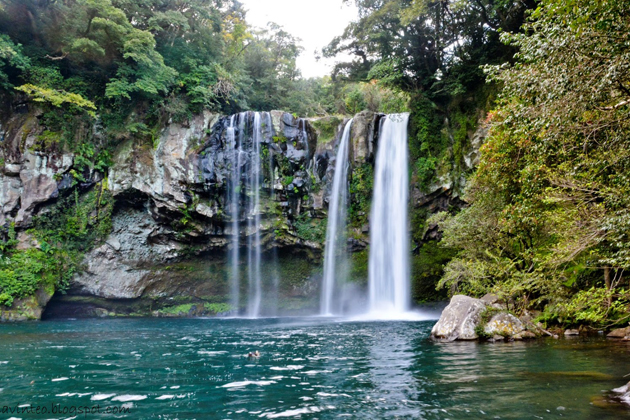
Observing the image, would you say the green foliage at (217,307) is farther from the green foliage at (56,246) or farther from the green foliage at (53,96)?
the green foliage at (53,96)

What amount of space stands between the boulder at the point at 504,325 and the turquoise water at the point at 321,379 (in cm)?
78

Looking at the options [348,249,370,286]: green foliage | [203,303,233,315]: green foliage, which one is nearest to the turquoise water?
[348,249,370,286]: green foliage

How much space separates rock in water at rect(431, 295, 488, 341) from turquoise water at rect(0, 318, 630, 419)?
0.69m

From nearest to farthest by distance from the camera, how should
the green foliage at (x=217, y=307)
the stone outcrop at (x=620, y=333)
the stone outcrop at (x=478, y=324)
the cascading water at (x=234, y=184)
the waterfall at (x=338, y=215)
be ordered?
the stone outcrop at (x=620, y=333)
the stone outcrop at (x=478, y=324)
the cascading water at (x=234, y=184)
the waterfall at (x=338, y=215)
the green foliage at (x=217, y=307)

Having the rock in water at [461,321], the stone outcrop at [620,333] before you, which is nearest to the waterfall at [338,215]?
the rock in water at [461,321]

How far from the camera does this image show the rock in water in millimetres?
9742

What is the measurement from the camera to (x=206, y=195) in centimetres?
2084

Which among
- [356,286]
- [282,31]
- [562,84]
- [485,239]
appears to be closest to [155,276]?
[356,286]

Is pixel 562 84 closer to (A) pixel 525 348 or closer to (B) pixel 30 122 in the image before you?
(A) pixel 525 348

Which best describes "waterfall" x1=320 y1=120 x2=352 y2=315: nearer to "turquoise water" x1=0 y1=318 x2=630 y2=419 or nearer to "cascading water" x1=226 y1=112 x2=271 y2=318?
"cascading water" x1=226 y1=112 x2=271 y2=318

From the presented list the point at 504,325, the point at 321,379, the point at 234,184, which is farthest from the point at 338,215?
the point at 321,379

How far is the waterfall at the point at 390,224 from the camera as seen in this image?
20.0 metres

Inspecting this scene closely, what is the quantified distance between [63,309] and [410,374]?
67.4 feet

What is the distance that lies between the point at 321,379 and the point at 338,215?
1580 centimetres
